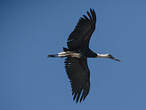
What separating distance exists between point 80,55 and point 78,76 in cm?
117

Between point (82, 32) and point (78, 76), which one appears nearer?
point (82, 32)

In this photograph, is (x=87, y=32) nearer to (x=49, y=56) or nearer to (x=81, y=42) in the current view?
(x=81, y=42)

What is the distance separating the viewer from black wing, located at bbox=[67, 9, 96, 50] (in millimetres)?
23438

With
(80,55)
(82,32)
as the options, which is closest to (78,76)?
(80,55)

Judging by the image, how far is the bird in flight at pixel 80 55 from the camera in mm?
23594

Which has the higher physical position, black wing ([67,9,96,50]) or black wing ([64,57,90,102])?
black wing ([67,9,96,50])

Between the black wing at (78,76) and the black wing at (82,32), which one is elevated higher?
the black wing at (82,32)

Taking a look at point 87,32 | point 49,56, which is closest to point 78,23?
point 87,32

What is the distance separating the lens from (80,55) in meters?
24.8

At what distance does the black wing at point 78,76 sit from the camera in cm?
2453

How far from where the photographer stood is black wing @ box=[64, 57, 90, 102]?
2453 cm

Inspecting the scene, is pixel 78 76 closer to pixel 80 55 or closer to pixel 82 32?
pixel 80 55

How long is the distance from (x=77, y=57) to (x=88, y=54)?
Result: 0.57 metres

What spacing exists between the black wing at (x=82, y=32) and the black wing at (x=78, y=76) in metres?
0.88
